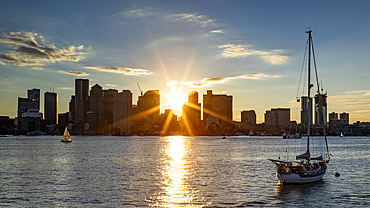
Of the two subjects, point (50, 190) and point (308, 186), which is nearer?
point (50, 190)

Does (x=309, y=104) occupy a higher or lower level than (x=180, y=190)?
higher

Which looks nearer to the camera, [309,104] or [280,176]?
[280,176]

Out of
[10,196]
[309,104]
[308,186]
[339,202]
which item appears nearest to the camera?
[339,202]

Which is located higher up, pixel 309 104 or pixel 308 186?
pixel 309 104

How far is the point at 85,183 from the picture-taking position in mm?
57719

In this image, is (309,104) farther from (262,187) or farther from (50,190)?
(50,190)

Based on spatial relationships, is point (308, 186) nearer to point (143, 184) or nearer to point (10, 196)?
point (143, 184)

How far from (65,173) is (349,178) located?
202 feet

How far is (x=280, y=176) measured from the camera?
176ft

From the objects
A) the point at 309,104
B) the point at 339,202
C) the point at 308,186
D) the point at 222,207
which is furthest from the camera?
the point at 309,104

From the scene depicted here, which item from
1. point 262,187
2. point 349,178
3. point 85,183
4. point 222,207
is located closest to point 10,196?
point 85,183

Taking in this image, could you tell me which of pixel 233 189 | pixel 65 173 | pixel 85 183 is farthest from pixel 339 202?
pixel 65 173

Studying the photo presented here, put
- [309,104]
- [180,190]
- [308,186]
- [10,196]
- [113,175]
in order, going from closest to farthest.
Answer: [10,196]
[180,190]
[308,186]
[309,104]
[113,175]

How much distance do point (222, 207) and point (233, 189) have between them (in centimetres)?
1253
